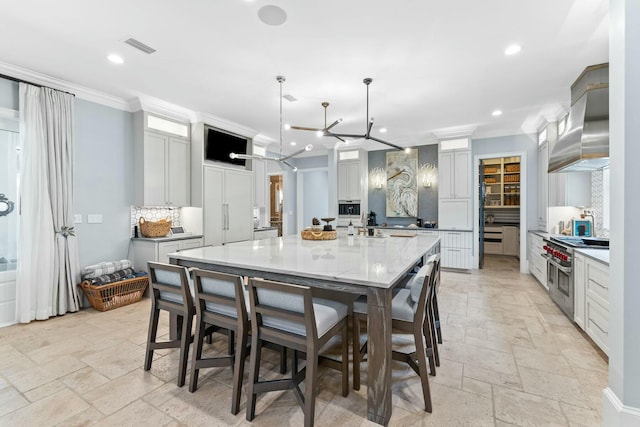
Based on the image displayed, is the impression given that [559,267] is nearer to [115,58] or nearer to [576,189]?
[576,189]

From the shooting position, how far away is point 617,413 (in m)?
1.47

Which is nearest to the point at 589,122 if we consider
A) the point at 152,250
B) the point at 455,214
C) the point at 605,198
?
the point at 605,198

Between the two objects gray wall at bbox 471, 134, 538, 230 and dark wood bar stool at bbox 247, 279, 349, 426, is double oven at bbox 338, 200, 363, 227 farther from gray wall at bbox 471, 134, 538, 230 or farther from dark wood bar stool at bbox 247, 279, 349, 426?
dark wood bar stool at bbox 247, 279, 349, 426

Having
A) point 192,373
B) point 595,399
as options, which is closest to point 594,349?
point 595,399

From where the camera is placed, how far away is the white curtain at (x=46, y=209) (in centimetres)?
325

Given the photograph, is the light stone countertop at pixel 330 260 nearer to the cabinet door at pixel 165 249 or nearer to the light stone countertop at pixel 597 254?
the light stone countertop at pixel 597 254

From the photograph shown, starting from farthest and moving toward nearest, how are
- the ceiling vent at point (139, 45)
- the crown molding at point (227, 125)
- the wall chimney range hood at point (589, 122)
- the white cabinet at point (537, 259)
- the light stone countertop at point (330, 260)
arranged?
the crown molding at point (227, 125)
the white cabinet at point (537, 259)
the wall chimney range hood at point (589, 122)
the ceiling vent at point (139, 45)
the light stone countertop at point (330, 260)

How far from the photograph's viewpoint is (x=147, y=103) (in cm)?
411

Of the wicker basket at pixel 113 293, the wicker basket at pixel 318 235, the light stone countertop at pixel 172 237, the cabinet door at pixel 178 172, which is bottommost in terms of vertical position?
the wicker basket at pixel 113 293

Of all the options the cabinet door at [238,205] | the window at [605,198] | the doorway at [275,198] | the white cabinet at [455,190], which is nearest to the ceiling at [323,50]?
the window at [605,198]

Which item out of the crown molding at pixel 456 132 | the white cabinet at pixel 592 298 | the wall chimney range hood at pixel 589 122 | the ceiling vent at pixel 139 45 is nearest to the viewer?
the white cabinet at pixel 592 298

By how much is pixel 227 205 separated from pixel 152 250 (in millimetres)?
1480

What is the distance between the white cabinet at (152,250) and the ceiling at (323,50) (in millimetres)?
1997

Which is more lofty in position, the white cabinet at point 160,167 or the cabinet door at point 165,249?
the white cabinet at point 160,167
